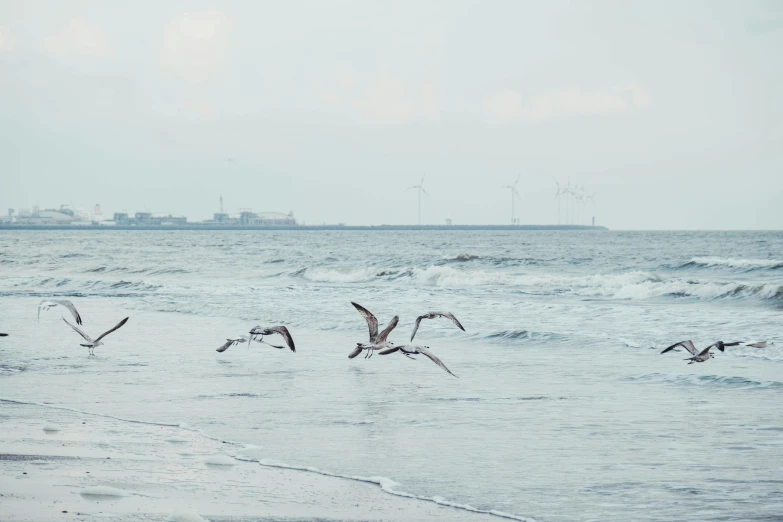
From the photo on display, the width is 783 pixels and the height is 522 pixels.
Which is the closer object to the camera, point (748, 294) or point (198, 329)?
point (198, 329)

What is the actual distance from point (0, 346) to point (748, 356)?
11.4m

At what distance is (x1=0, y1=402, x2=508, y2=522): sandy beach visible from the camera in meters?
5.84

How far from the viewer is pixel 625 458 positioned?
7383 mm

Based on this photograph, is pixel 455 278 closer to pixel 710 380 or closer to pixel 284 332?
pixel 284 332

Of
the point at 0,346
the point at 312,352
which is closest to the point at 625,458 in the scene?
the point at 312,352

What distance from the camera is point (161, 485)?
6.48 metres

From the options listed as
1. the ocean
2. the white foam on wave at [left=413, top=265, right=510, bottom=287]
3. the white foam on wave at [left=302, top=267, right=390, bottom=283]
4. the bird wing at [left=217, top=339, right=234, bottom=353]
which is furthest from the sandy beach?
the white foam on wave at [left=302, top=267, right=390, bottom=283]

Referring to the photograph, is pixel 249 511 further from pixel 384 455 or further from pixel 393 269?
pixel 393 269

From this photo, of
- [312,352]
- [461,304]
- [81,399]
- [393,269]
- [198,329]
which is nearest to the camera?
[81,399]

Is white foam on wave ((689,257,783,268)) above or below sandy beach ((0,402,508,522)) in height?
above

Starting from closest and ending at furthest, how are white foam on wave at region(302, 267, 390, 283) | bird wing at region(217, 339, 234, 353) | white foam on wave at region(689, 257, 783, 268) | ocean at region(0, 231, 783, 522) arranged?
ocean at region(0, 231, 783, 522), bird wing at region(217, 339, 234, 353), white foam on wave at region(689, 257, 783, 268), white foam on wave at region(302, 267, 390, 283)

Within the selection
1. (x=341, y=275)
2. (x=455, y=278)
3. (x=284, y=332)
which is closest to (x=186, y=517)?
(x=284, y=332)

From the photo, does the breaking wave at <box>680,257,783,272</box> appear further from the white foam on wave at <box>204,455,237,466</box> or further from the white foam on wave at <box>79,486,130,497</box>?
the white foam on wave at <box>79,486,130,497</box>

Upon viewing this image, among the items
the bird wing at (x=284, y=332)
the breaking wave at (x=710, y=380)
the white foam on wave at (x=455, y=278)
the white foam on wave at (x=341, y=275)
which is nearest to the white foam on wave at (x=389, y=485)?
the bird wing at (x=284, y=332)
